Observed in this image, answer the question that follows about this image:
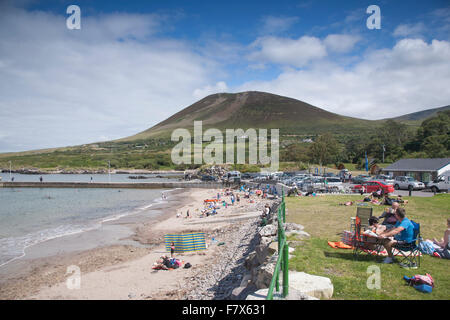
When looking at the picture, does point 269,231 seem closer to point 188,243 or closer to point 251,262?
point 251,262

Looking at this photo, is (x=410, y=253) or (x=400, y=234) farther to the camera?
(x=400, y=234)

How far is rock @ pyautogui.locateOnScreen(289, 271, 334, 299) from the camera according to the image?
17.1 feet

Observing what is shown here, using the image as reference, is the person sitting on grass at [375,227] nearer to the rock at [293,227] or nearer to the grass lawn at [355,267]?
the grass lawn at [355,267]

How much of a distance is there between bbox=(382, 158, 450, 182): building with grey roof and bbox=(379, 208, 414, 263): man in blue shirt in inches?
1346

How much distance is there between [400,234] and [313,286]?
10.1 ft

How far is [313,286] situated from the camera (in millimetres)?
5352

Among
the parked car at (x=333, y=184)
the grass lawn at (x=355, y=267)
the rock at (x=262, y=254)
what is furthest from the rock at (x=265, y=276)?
the parked car at (x=333, y=184)

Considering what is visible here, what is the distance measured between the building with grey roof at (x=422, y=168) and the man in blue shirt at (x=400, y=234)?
34.2m

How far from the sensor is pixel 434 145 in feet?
194

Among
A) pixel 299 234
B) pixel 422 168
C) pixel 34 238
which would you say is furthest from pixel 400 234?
pixel 422 168

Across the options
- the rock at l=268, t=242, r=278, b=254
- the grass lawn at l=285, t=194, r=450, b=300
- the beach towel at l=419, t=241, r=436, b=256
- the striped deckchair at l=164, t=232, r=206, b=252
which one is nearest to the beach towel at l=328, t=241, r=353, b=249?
the grass lawn at l=285, t=194, r=450, b=300
